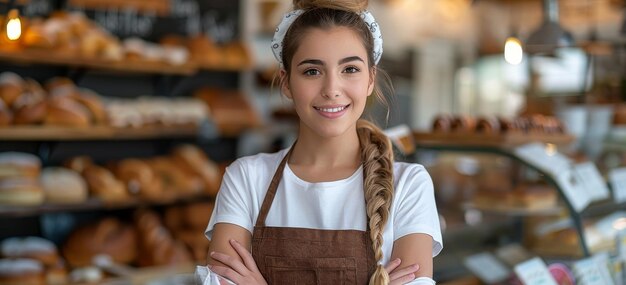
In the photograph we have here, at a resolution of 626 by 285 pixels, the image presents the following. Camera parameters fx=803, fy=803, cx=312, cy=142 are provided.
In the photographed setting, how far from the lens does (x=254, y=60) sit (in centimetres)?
509

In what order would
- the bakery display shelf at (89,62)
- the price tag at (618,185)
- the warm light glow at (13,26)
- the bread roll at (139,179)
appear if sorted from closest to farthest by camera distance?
the warm light glow at (13,26) < the price tag at (618,185) < the bakery display shelf at (89,62) < the bread roll at (139,179)

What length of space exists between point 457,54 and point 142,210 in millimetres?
4140

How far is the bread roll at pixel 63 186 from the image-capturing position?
3947 millimetres

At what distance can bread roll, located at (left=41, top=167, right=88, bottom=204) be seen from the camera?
155 inches

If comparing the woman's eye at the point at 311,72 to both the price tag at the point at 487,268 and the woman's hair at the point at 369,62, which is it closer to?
the woman's hair at the point at 369,62

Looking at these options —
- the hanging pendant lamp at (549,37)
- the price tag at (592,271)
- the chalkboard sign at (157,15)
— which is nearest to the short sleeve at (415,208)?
the price tag at (592,271)

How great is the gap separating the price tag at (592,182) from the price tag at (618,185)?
0.03 meters

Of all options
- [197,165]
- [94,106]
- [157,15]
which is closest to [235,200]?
[94,106]

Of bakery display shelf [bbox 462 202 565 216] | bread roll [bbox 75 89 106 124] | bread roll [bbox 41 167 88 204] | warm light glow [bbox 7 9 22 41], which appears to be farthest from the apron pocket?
bread roll [bbox 75 89 106 124]

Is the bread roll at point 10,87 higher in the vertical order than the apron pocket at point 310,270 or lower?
higher

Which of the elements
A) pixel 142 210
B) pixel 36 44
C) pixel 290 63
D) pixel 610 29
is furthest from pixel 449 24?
pixel 290 63

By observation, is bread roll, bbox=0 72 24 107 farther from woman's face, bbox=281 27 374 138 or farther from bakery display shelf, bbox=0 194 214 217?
woman's face, bbox=281 27 374 138

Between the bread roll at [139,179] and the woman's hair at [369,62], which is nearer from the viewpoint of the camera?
the woman's hair at [369,62]

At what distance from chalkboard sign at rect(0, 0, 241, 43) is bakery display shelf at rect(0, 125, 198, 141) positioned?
2.05 feet
